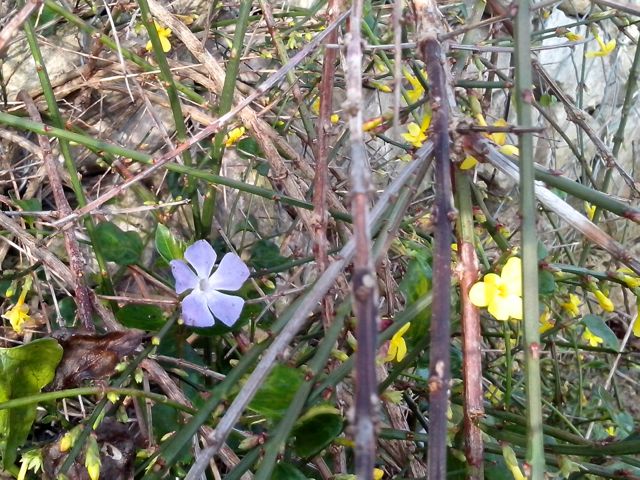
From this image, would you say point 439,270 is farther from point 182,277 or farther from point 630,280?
point 182,277

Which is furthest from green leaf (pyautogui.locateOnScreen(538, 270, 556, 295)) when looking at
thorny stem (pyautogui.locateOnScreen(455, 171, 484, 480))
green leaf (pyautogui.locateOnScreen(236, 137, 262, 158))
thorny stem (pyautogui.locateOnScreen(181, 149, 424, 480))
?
green leaf (pyautogui.locateOnScreen(236, 137, 262, 158))

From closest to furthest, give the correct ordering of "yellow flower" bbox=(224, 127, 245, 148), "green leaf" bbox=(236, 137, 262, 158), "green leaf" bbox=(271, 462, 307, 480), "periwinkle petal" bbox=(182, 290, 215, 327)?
"green leaf" bbox=(271, 462, 307, 480), "periwinkle petal" bbox=(182, 290, 215, 327), "yellow flower" bbox=(224, 127, 245, 148), "green leaf" bbox=(236, 137, 262, 158)

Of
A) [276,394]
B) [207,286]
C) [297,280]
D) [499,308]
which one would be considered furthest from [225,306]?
[297,280]

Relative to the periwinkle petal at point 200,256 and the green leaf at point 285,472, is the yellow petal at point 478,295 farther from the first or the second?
the periwinkle petal at point 200,256

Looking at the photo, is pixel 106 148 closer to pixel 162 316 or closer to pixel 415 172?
pixel 162 316

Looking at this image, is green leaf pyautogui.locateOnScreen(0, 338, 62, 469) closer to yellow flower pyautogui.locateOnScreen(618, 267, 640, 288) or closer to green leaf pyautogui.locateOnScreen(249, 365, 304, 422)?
green leaf pyautogui.locateOnScreen(249, 365, 304, 422)

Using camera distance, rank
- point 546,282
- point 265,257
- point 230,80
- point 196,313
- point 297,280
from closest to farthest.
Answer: point 546,282 → point 196,313 → point 230,80 → point 265,257 → point 297,280
